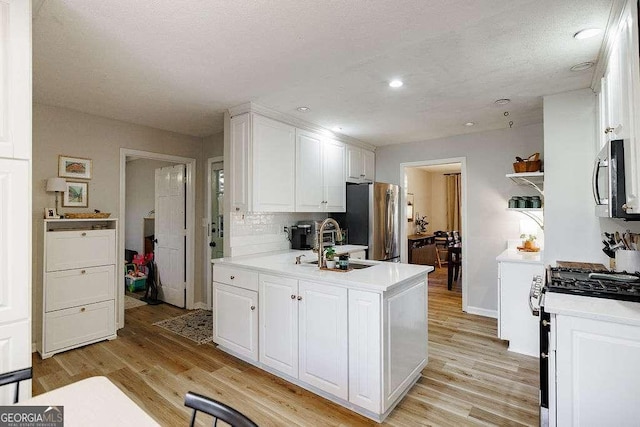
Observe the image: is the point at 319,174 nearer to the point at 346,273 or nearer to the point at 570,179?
the point at 346,273

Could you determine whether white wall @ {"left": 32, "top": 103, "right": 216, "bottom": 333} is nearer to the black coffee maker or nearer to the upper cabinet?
the upper cabinet

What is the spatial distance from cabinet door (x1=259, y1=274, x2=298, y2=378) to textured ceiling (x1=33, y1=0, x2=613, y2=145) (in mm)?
1659

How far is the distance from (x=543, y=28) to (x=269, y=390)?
2.98m

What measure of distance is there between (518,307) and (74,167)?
15.4 feet

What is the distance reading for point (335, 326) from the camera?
2.26 meters

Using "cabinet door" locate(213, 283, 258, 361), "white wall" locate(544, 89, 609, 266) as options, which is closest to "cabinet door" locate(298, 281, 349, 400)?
"cabinet door" locate(213, 283, 258, 361)

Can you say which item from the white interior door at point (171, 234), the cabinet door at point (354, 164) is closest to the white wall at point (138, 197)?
the white interior door at point (171, 234)

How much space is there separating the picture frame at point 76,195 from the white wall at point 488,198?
4.49 metres

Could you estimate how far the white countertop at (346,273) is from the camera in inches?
83.9

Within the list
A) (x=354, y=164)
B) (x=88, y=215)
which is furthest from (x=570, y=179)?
(x=88, y=215)

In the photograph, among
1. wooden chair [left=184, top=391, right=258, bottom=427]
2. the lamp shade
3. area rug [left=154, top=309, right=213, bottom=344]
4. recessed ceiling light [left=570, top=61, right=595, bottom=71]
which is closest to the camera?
wooden chair [left=184, top=391, right=258, bottom=427]

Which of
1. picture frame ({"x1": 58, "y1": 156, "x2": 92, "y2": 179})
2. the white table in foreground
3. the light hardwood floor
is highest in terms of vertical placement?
picture frame ({"x1": 58, "y1": 156, "x2": 92, "y2": 179})

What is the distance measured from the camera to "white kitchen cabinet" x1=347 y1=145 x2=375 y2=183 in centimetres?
472

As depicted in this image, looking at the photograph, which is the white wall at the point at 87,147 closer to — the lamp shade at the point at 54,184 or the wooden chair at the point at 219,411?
the lamp shade at the point at 54,184
